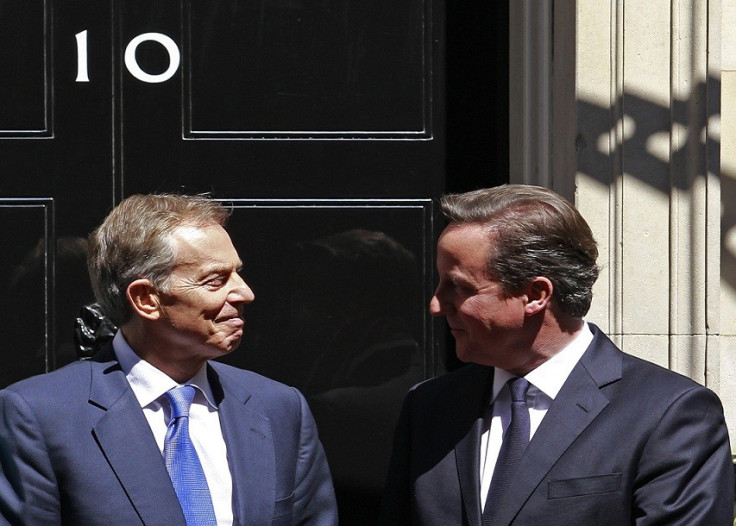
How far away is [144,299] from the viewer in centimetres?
292

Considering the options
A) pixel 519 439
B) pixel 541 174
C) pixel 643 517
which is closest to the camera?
pixel 643 517

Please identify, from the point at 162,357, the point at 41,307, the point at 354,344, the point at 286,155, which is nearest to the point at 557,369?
the point at 162,357

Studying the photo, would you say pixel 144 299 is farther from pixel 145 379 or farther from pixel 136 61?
pixel 136 61

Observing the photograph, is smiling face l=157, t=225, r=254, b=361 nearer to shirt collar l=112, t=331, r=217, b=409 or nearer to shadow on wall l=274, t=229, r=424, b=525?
shirt collar l=112, t=331, r=217, b=409

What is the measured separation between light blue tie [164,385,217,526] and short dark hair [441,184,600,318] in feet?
2.74

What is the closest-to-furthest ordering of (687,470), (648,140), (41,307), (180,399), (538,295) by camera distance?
(687,470) → (538,295) → (180,399) → (648,140) → (41,307)

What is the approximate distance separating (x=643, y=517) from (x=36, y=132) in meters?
3.13

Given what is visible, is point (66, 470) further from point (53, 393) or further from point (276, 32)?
point (276, 32)

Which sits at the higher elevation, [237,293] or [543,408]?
[237,293]

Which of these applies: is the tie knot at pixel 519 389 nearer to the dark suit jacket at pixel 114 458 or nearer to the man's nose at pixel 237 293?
the dark suit jacket at pixel 114 458

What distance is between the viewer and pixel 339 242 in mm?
4805

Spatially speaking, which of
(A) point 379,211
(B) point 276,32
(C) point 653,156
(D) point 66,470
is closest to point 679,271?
(C) point 653,156

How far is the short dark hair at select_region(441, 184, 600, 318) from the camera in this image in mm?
2768

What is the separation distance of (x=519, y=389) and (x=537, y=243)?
1.16 feet
